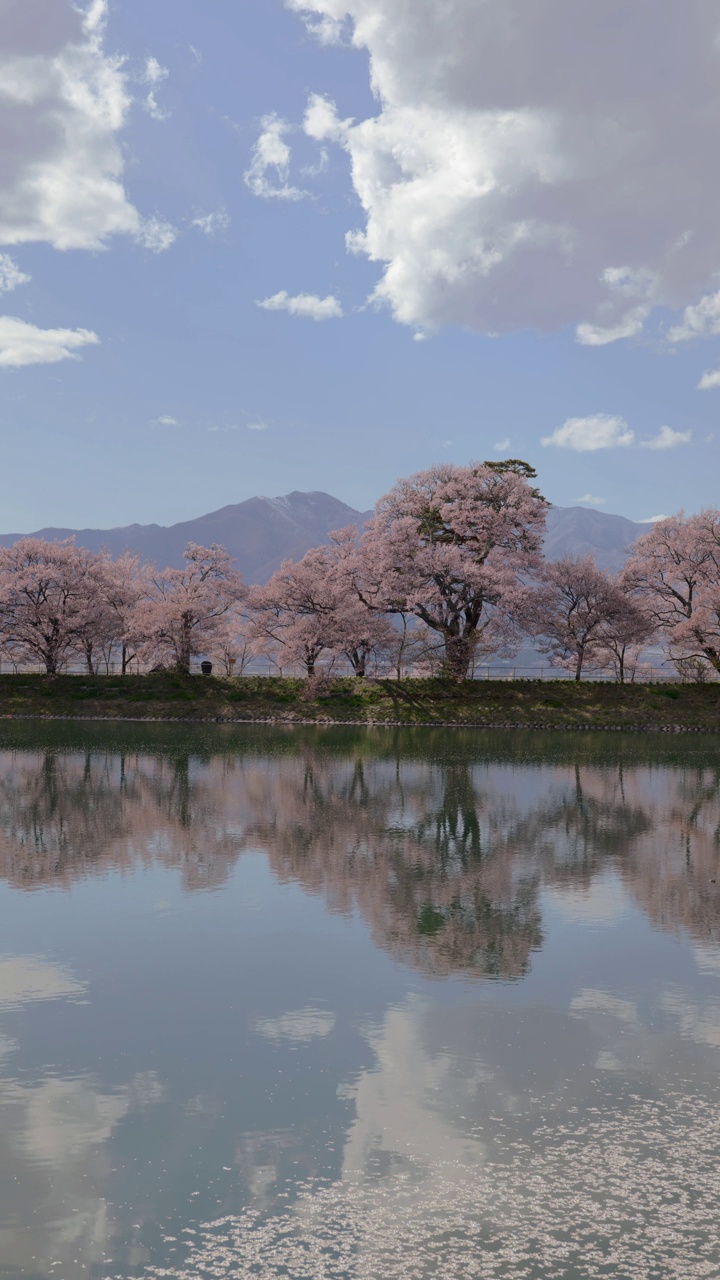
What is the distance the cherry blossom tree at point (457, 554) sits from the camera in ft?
227

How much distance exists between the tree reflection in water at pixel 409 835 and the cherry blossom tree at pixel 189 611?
1397 inches

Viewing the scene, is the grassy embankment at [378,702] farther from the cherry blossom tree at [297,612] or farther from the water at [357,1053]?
the water at [357,1053]

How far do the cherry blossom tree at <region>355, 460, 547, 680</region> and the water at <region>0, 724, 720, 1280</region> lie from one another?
4605 centimetres

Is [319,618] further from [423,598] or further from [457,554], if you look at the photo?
[457,554]

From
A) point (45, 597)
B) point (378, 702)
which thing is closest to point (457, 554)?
point (378, 702)

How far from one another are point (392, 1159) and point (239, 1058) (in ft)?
8.15

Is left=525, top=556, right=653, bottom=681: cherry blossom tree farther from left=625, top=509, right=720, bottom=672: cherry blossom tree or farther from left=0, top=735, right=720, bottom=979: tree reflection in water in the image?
left=0, top=735, right=720, bottom=979: tree reflection in water

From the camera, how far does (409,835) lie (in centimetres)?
2330

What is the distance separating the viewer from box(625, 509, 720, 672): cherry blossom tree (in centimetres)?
7144

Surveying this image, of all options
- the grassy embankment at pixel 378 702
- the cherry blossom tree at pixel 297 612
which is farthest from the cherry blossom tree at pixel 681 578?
the cherry blossom tree at pixel 297 612

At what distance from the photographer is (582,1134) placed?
8.50 meters

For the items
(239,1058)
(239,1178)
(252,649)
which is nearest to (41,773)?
(239,1058)

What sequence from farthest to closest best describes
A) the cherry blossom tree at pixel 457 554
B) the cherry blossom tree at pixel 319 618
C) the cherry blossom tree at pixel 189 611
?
the cherry blossom tree at pixel 189 611 < the cherry blossom tree at pixel 319 618 < the cherry blossom tree at pixel 457 554

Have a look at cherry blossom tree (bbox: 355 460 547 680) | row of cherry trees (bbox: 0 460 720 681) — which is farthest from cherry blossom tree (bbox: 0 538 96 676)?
cherry blossom tree (bbox: 355 460 547 680)
